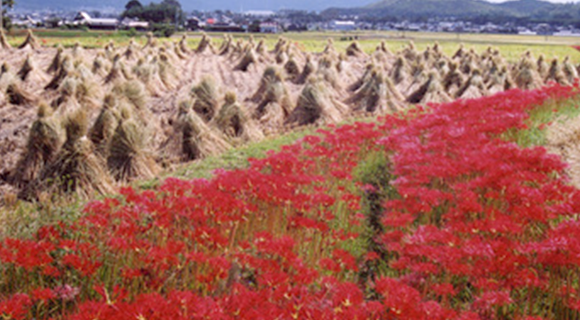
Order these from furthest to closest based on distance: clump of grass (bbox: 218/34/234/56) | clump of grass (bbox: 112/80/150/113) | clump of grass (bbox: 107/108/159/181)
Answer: clump of grass (bbox: 218/34/234/56)
clump of grass (bbox: 112/80/150/113)
clump of grass (bbox: 107/108/159/181)

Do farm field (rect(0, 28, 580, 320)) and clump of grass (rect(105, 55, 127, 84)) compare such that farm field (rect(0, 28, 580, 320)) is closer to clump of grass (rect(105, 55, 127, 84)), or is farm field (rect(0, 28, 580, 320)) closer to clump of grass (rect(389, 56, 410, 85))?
clump of grass (rect(105, 55, 127, 84))

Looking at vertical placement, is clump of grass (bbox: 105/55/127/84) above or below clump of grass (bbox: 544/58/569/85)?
above

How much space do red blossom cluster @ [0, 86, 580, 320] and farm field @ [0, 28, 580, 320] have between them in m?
0.02

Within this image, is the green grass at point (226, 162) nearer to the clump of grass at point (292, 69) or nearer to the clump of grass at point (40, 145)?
the clump of grass at point (40, 145)

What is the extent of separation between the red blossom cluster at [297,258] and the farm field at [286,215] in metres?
0.02

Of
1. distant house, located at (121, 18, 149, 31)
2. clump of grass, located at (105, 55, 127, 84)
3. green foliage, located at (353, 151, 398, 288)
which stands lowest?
green foliage, located at (353, 151, 398, 288)

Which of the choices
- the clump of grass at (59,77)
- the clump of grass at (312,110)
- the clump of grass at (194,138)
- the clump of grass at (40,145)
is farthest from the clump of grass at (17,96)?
the clump of grass at (40,145)

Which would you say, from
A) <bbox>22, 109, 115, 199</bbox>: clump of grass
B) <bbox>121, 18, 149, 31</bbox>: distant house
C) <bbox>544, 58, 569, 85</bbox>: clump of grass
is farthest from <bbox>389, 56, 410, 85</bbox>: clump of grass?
<bbox>121, 18, 149, 31</bbox>: distant house

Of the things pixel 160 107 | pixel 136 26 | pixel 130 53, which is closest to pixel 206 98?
pixel 160 107

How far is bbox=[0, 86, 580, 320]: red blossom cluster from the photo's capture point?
3.42 m

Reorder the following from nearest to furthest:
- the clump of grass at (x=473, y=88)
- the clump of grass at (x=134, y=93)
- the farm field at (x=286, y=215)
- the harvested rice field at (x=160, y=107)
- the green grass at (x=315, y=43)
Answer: the farm field at (x=286, y=215), the harvested rice field at (x=160, y=107), the clump of grass at (x=134, y=93), the clump of grass at (x=473, y=88), the green grass at (x=315, y=43)

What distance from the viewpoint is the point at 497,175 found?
552cm

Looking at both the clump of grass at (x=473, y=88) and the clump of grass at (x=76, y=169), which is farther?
the clump of grass at (x=473, y=88)

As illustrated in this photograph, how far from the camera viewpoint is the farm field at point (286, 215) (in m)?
3.62
